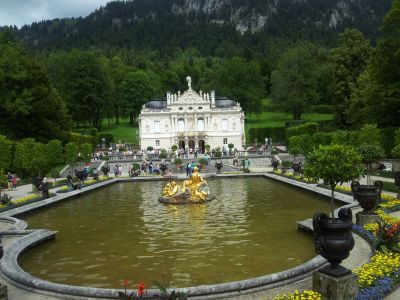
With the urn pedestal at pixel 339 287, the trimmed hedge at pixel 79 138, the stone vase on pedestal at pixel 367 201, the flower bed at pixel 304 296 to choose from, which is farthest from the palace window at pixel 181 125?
the flower bed at pixel 304 296

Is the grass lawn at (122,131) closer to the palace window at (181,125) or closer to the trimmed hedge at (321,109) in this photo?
the palace window at (181,125)

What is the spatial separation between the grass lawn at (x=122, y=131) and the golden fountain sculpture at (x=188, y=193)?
1902 inches

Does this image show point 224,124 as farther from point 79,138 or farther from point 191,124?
point 79,138

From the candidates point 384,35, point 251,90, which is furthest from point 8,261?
point 251,90

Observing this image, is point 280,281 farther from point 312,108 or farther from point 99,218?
point 312,108

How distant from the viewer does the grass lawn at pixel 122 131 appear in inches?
2909

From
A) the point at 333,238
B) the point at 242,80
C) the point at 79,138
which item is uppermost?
the point at 242,80

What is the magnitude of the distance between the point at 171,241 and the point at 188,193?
30.3 ft

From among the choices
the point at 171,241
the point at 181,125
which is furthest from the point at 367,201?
the point at 181,125

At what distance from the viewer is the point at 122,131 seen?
79875mm

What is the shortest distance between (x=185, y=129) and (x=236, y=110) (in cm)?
834

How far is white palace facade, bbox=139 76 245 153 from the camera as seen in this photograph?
6812 cm

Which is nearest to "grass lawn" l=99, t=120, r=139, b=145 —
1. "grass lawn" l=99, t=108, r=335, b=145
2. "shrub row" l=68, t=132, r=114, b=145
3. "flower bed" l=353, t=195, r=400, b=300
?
"grass lawn" l=99, t=108, r=335, b=145

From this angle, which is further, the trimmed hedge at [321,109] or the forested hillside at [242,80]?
the trimmed hedge at [321,109]
